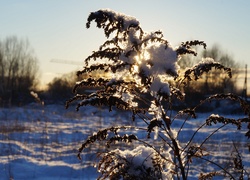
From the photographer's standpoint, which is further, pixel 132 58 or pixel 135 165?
pixel 135 165

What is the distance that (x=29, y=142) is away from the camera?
33.8ft

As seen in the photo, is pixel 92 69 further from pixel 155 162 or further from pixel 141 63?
pixel 155 162

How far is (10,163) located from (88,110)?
19289mm

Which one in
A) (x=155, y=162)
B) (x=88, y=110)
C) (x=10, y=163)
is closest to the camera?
(x=155, y=162)

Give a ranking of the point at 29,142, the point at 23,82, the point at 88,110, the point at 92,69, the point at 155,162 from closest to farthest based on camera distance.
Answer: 1. the point at 92,69
2. the point at 155,162
3. the point at 29,142
4. the point at 88,110
5. the point at 23,82

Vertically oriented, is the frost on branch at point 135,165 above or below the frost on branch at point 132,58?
below

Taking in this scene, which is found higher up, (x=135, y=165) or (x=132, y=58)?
(x=132, y=58)

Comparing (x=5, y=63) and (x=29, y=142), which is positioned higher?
(x=5, y=63)

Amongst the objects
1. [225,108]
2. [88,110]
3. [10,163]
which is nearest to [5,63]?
[88,110]

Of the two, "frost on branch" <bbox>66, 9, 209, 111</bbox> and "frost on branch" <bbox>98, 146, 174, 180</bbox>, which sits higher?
"frost on branch" <bbox>66, 9, 209, 111</bbox>

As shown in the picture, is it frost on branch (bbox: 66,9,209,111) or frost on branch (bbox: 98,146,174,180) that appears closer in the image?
frost on branch (bbox: 66,9,209,111)

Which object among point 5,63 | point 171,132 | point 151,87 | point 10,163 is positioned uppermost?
point 5,63

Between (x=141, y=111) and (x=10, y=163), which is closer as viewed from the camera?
(x=141, y=111)

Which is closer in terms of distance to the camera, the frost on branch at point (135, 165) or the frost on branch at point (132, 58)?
the frost on branch at point (132, 58)
